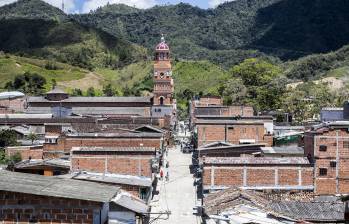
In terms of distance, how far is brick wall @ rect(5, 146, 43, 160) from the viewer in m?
43.4

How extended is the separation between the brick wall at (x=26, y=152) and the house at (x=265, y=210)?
20.1 meters

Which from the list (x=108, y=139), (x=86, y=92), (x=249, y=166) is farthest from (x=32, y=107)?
(x=249, y=166)

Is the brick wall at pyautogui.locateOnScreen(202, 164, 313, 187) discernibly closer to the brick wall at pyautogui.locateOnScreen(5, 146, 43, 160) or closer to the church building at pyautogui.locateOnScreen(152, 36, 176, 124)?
the brick wall at pyautogui.locateOnScreen(5, 146, 43, 160)

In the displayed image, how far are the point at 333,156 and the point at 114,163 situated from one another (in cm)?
1110

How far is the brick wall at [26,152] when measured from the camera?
1709 inches

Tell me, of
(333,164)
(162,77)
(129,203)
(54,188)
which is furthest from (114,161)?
(162,77)

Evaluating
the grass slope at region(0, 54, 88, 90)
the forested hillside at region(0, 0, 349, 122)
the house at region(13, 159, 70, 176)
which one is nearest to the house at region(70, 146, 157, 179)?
the house at region(13, 159, 70, 176)

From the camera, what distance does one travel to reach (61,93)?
8744 cm

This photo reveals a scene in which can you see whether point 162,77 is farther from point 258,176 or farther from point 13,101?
point 258,176

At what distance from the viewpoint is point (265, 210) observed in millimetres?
21734

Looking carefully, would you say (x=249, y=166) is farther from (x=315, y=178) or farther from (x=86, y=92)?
(x=86, y=92)

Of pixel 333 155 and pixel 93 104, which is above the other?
pixel 93 104

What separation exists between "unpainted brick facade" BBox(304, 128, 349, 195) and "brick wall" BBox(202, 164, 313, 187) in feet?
3.08

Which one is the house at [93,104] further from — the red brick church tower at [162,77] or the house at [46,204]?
the house at [46,204]
